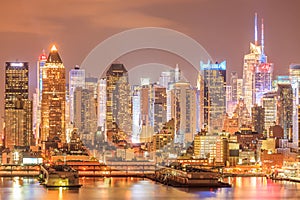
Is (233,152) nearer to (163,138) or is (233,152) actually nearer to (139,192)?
(163,138)

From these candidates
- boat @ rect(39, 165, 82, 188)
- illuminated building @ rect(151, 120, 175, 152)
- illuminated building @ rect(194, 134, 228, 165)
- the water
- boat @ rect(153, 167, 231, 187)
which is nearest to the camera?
the water

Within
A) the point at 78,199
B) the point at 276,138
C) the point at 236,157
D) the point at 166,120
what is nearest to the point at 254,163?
the point at 236,157

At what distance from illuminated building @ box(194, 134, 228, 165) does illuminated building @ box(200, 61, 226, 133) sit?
7.61 metres

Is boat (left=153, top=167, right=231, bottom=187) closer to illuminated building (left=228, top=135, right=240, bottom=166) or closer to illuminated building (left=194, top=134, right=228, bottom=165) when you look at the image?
illuminated building (left=194, top=134, right=228, bottom=165)

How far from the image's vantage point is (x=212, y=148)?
9175 centimetres

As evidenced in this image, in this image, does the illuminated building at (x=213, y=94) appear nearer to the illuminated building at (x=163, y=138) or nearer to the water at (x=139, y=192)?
the illuminated building at (x=163, y=138)

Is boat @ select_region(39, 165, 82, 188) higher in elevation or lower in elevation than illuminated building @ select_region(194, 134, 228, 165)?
lower

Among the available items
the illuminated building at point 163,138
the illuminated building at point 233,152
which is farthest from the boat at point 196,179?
the illuminated building at point 163,138

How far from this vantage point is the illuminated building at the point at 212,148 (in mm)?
88750

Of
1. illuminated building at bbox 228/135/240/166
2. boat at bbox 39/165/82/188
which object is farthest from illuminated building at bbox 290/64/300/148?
boat at bbox 39/165/82/188

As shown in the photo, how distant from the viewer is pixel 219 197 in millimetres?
47344

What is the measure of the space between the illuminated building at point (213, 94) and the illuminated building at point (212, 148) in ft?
25.0

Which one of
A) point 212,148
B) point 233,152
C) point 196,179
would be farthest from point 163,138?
point 196,179

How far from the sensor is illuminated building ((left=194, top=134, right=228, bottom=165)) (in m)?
88.8
